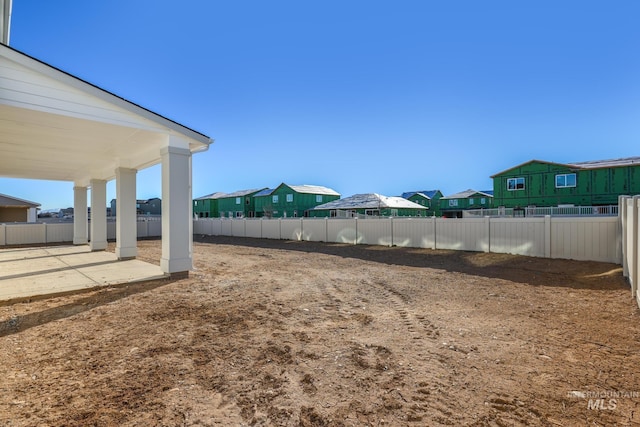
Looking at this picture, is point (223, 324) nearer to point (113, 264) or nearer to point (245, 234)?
point (113, 264)

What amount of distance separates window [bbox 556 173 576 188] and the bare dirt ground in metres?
23.6

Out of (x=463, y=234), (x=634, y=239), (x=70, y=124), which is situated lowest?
(x=463, y=234)

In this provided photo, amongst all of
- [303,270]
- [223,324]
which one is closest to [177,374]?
[223,324]

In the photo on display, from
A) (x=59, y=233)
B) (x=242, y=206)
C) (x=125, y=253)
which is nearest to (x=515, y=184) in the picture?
(x=125, y=253)

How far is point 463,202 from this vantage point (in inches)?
1844

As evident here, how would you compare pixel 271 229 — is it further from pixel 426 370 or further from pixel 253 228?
pixel 426 370

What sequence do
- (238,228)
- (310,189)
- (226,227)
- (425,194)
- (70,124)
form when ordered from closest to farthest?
(70,124)
(238,228)
(226,227)
(310,189)
(425,194)

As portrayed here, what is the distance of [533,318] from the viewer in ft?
16.6

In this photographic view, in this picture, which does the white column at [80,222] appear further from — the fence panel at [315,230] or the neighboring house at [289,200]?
the neighboring house at [289,200]

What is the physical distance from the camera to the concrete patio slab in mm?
6754

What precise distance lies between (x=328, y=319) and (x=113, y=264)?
8.50 m

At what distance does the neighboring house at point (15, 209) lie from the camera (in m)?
27.8

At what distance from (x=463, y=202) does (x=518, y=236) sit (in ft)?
126

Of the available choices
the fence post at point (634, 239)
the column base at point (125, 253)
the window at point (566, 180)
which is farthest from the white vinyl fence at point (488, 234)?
the window at point (566, 180)
